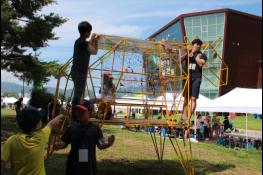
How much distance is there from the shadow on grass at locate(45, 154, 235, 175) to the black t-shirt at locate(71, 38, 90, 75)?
2.50 metres

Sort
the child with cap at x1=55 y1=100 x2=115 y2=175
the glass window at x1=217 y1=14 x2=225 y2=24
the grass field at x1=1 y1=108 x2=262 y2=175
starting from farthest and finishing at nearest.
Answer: the glass window at x1=217 y1=14 x2=225 y2=24
the grass field at x1=1 y1=108 x2=262 y2=175
the child with cap at x1=55 y1=100 x2=115 y2=175

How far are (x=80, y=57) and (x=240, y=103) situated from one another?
1251 centimetres

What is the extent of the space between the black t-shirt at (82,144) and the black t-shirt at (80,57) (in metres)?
1.88

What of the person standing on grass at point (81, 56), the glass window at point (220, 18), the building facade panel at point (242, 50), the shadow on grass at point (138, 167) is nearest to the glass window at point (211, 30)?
the glass window at point (220, 18)

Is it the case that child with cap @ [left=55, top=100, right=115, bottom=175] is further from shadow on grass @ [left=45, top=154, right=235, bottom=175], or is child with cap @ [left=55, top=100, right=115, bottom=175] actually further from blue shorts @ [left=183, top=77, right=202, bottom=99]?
shadow on grass @ [left=45, top=154, right=235, bottom=175]

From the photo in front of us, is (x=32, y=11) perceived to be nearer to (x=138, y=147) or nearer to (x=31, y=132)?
(x=138, y=147)

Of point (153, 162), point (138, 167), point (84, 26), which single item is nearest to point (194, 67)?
point (84, 26)

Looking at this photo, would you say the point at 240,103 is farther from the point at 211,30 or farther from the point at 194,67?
the point at 211,30

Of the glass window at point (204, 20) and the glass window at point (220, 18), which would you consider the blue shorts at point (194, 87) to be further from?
the glass window at point (220, 18)

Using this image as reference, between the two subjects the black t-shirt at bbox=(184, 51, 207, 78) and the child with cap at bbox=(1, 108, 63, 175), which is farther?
the black t-shirt at bbox=(184, 51, 207, 78)

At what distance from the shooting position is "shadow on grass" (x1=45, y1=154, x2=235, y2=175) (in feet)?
28.6

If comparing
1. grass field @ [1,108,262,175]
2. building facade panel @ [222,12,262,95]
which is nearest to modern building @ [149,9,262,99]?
building facade panel @ [222,12,262,95]

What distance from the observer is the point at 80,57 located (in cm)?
655

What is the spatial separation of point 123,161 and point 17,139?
6.17 meters
